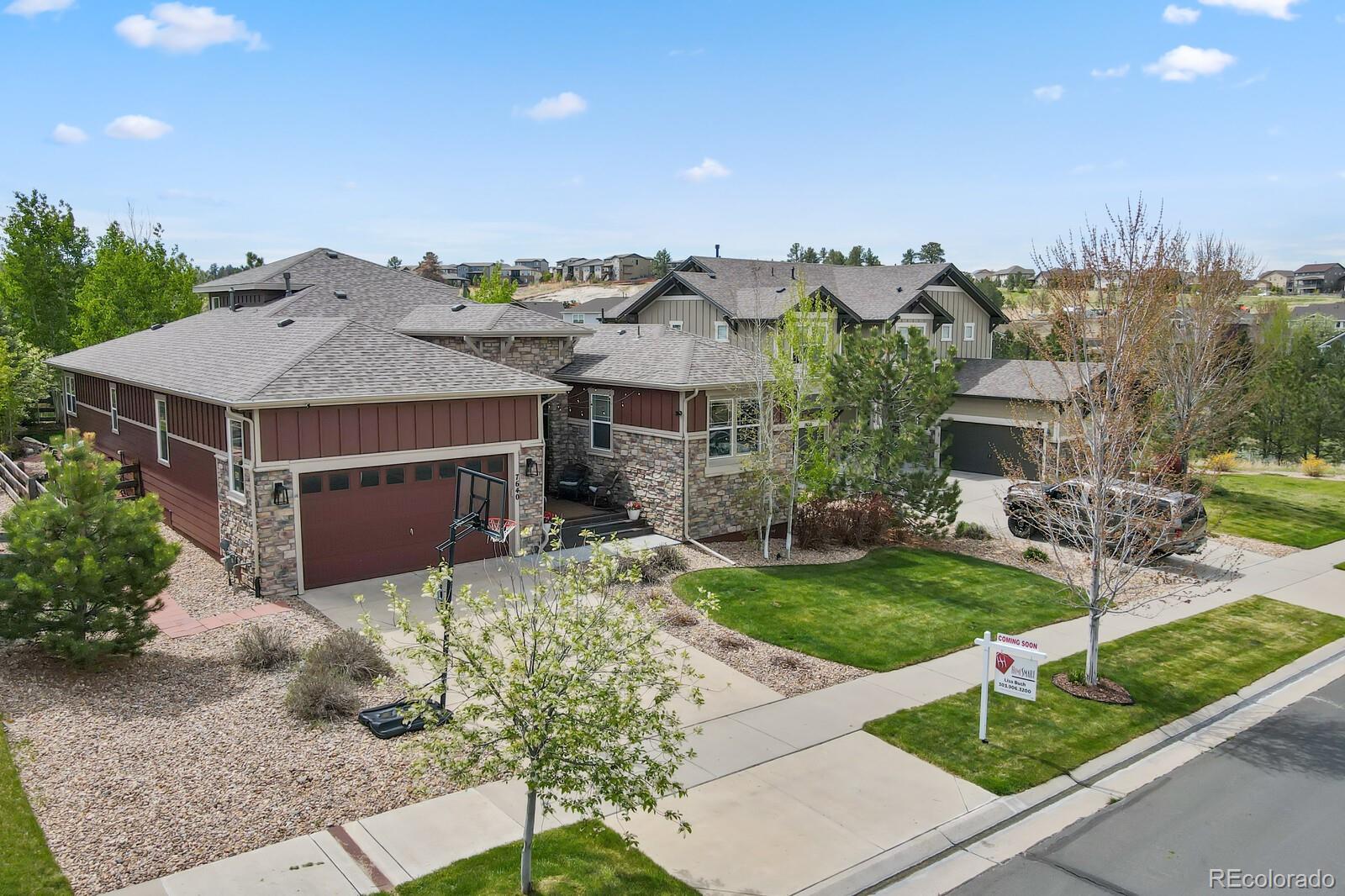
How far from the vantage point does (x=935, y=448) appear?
19.8m

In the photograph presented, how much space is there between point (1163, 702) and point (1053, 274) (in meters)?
7.71

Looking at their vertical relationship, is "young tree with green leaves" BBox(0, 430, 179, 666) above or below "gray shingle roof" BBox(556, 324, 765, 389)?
below

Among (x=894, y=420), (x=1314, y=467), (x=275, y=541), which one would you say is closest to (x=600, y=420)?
(x=894, y=420)

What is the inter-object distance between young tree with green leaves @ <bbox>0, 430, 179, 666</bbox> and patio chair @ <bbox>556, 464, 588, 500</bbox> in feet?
35.9

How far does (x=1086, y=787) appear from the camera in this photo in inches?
393

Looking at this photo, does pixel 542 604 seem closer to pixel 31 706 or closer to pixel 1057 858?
pixel 1057 858

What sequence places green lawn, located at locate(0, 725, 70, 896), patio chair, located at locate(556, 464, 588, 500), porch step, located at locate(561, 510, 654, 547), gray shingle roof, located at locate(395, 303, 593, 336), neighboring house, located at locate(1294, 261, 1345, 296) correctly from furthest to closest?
neighboring house, located at locate(1294, 261, 1345, 296) → patio chair, located at locate(556, 464, 588, 500) → gray shingle roof, located at locate(395, 303, 593, 336) → porch step, located at locate(561, 510, 654, 547) → green lawn, located at locate(0, 725, 70, 896)

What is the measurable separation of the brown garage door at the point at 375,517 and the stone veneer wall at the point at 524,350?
15.0 ft

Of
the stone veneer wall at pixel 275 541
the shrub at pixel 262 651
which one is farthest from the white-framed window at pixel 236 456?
the shrub at pixel 262 651

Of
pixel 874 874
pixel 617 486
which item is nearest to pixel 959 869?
pixel 874 874

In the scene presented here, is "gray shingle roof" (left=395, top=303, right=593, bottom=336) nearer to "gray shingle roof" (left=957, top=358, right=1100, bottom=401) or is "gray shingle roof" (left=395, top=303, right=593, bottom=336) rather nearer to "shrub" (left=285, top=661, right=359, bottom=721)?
"shrub" (left=285, top=661, right=359, bottom=721)

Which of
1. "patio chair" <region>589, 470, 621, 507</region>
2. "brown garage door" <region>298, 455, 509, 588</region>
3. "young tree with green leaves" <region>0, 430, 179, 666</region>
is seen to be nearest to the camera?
"young tree with green leaves" <region>0, 430, 179, 666</region>

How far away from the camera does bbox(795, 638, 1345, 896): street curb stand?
8.16 metres

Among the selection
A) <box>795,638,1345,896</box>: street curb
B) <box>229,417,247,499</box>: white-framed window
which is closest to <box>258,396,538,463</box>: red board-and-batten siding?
<box>229,417,247,499</box>: white-framed window
